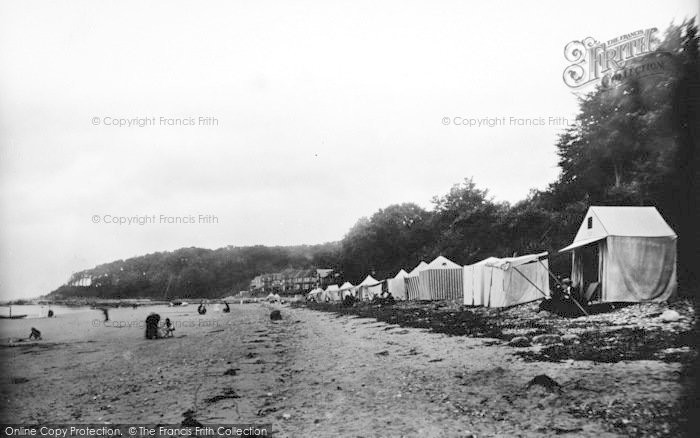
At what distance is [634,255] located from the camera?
12602 millimetres

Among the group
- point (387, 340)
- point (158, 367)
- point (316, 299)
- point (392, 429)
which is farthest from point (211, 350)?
point (316, 299)

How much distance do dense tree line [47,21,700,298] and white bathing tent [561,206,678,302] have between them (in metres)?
2.19

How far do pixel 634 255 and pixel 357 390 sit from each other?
1024 cm

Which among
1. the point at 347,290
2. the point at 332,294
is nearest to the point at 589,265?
the point at 347,290

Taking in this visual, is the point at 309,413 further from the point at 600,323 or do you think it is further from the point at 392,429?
the point at 600,323

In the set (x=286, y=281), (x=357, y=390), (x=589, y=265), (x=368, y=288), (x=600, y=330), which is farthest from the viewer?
(x=286, y=281)

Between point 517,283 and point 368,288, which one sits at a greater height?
point 517,283

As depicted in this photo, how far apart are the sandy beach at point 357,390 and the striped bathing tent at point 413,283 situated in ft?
56.8

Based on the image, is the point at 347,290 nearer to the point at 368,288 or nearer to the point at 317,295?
the point at 368,288

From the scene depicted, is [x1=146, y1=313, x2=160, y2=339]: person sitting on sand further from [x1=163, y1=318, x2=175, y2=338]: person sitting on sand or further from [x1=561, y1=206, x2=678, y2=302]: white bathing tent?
[x1=561, y1=206, x2=678, y2=302]: white bathing tent

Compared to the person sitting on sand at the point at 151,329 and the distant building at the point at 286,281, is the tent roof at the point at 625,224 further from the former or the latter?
the distant building at the point at 286,281

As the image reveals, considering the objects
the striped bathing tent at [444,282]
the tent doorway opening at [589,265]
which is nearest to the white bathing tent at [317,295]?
the striped bathing tent at [444,282]

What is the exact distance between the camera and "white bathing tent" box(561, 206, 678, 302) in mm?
12305

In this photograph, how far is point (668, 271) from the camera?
485 inches
